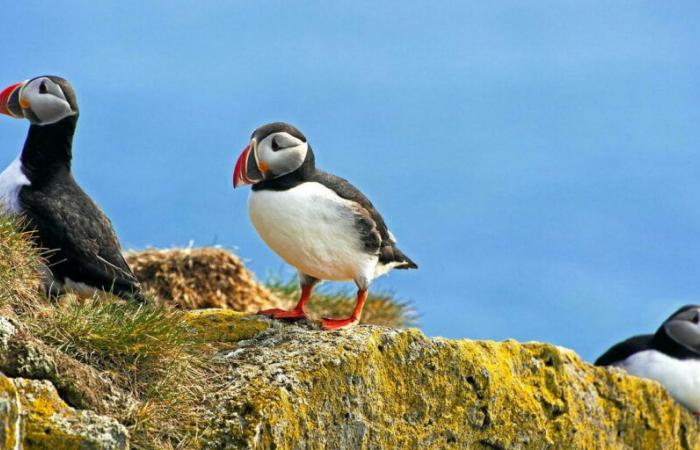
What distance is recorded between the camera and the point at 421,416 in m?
7.06

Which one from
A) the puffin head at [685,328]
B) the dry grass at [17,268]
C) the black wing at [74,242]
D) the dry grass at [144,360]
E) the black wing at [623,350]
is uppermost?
the puffin head at [685,328]

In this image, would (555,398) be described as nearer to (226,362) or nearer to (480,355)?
(480,355)

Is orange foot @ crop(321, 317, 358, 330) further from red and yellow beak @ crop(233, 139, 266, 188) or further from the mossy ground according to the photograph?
red and yellow beak @ crop(233, 139, 266, 188)

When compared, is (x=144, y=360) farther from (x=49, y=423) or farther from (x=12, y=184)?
(x=12, y=184)

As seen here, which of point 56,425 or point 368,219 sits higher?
point 368,219

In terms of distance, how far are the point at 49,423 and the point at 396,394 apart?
93.0 inches

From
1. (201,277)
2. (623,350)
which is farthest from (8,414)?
(201,277)

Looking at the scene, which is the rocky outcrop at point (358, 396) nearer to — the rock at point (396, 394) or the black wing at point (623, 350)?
the rock at point (396, 394)

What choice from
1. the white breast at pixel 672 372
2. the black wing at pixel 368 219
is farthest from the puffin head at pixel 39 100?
the white breast at pixel 672 372

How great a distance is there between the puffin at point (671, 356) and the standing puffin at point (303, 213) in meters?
5.00

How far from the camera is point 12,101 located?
7570 mm

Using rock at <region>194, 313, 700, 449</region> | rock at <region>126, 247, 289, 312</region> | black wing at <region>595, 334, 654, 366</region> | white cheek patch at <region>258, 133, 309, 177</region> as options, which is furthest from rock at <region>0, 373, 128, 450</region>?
rock at <region>126, 247, 289, 312</region>

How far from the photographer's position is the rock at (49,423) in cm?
500

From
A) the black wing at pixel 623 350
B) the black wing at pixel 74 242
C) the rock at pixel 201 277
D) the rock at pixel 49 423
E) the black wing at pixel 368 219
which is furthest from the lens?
the rock at pixel 201 277
